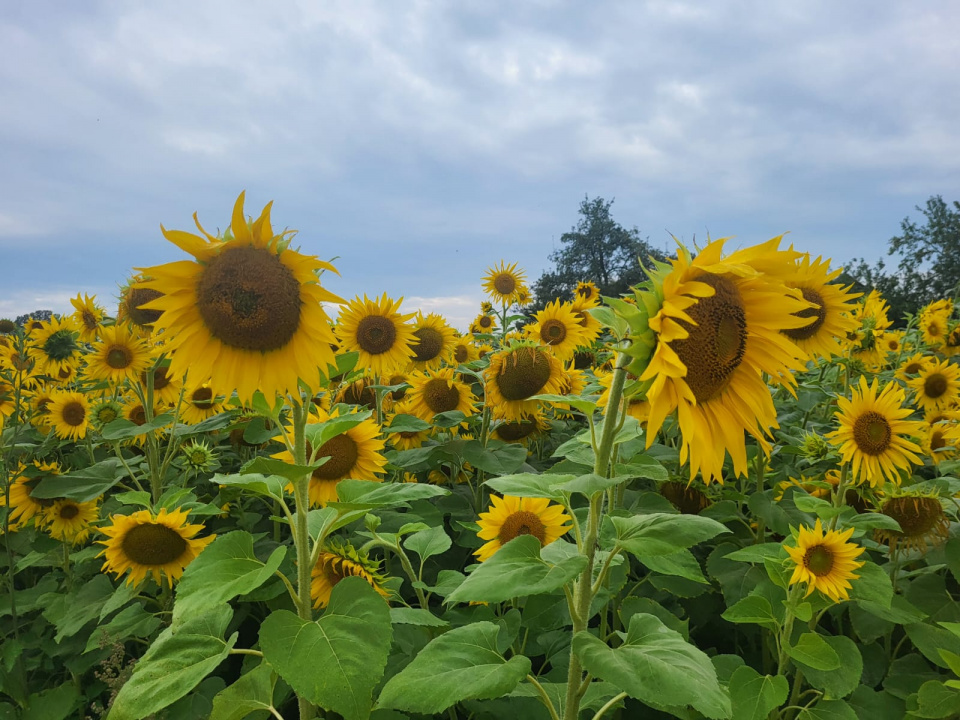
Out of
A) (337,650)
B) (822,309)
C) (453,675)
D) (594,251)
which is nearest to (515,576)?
(453,675)

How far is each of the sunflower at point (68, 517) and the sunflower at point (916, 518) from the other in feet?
13.9

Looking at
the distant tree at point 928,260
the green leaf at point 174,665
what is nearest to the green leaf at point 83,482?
the green leaf at point 174,665

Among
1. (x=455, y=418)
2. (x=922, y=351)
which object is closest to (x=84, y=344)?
(x=455, y=418)

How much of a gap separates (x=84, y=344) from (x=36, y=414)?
26.6 inches

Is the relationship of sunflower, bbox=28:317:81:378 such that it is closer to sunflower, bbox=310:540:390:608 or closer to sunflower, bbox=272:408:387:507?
sunflower, bbox=272:408:387:507

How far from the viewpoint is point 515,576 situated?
1193 millimetres

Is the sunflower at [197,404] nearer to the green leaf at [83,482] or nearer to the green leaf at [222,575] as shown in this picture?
the green leaf at [83,482]

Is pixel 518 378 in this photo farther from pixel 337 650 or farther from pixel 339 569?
pixel 337 650

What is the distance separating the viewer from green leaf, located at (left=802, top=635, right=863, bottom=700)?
1922 millimetres

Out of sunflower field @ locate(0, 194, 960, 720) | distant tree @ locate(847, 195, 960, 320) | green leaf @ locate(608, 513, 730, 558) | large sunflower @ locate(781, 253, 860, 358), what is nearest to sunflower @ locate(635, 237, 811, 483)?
sunflower field @ locate(0, 194, 960, 720)

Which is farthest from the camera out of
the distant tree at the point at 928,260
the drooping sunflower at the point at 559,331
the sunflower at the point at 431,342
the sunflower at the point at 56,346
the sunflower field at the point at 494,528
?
the distant tree at the point at 928,260

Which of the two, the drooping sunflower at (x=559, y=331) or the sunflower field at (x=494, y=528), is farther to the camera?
the drooping sunflower at (x=559, y=331)

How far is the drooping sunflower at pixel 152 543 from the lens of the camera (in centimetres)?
242

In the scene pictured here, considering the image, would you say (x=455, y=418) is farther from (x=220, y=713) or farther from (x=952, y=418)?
(x=952, y=418)
